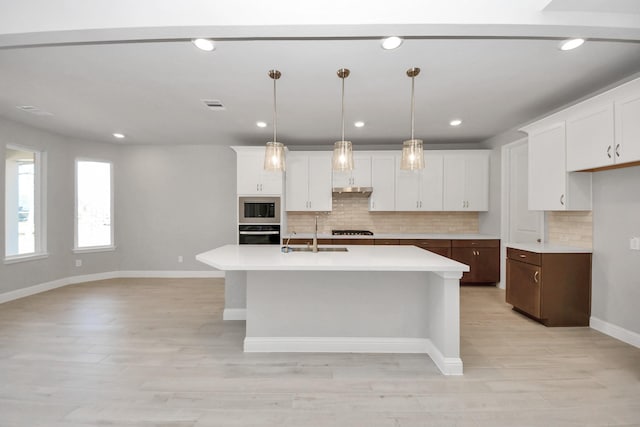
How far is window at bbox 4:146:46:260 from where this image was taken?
4688 millimetres

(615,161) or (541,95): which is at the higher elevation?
(541,95)

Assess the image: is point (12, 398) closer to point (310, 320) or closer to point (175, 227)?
point (310, 320)

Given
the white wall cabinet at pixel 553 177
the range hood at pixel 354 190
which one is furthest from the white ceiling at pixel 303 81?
the range hood at pixel 354 190

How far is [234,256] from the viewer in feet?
9.18

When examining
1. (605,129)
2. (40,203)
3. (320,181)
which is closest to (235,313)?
(320,181)

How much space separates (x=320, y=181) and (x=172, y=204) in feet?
9.48

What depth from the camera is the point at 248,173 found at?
5.31 m

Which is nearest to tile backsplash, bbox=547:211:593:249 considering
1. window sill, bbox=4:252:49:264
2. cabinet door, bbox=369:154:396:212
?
cabinet door, bbox=369:154:396:212

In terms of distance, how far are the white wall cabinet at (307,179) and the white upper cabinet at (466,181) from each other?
2090 millimetres

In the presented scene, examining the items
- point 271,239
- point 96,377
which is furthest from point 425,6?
point 271,239

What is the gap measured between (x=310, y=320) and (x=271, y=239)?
252 centimetres

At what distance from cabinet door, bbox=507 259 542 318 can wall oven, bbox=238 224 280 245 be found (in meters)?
3.37

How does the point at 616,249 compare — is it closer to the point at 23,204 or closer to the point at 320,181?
the point at 320,181

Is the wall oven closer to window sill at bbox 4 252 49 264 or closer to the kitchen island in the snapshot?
the kitchen island
